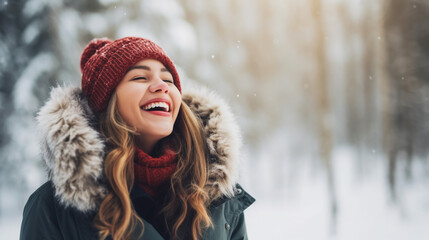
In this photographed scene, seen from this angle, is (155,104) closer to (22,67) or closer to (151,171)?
(151,171)

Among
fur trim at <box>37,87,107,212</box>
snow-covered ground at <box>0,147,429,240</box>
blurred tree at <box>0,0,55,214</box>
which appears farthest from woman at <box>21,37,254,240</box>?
snow-covered ground at <box>0,147,429,240</box>

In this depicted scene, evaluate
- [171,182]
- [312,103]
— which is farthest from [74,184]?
[312,103]

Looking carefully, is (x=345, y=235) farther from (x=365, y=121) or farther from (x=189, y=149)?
(x=189, y=149)

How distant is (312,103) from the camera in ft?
18.6

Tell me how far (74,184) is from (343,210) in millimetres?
4930

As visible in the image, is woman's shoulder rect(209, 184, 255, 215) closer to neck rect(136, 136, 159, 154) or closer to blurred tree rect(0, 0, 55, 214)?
neck rect(136, 136, 159, 154)

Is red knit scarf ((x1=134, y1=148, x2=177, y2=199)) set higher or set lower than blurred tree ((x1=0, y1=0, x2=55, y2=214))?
lower

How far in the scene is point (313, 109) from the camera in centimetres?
567

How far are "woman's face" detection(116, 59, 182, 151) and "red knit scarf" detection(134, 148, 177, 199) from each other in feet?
0.31

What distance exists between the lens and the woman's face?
1.22m

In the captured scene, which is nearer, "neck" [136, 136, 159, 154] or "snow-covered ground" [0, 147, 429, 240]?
"neck" [136, 136, 159, 154]

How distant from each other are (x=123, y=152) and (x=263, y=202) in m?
4.62

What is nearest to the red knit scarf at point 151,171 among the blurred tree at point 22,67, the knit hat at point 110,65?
the knit hat at point 110,65

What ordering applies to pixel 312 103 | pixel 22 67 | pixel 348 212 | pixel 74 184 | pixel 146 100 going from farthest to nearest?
pixel 312 103, pixel 348 212, pixel 22 67, pixel 146 100, pixel 74 184
